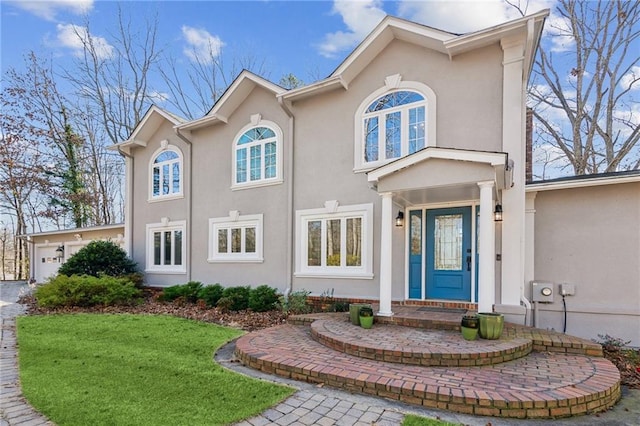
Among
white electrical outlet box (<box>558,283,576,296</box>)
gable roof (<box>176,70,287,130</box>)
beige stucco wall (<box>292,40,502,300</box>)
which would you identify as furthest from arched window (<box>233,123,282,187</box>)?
white electrical outlet box (<box>558,283,576,296</box>)

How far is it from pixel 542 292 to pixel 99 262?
13.3 meters

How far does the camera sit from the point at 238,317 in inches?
350

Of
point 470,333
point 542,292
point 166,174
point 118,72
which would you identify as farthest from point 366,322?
point 118,72

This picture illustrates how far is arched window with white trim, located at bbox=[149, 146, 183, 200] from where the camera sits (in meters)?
12.5

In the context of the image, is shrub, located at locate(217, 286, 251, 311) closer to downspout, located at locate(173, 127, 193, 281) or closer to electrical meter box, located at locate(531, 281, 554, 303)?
downspout, located at locate(173, 127, 193, 281)

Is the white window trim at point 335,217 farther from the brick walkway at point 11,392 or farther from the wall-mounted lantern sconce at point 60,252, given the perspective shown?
the wall-mounted lantern sconce at point 60,252

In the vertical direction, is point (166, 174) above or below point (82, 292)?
above

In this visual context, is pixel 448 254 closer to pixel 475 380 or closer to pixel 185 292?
pixel 475 380

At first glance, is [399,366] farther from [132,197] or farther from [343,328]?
[132,197]

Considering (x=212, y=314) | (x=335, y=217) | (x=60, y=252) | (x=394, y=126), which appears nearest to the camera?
(x=394, y=126)

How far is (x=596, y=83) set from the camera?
14.4 m

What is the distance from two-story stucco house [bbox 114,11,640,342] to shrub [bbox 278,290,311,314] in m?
0.56

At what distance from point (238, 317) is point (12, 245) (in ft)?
85.9

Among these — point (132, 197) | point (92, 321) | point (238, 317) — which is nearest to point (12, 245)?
point (132, 197)
